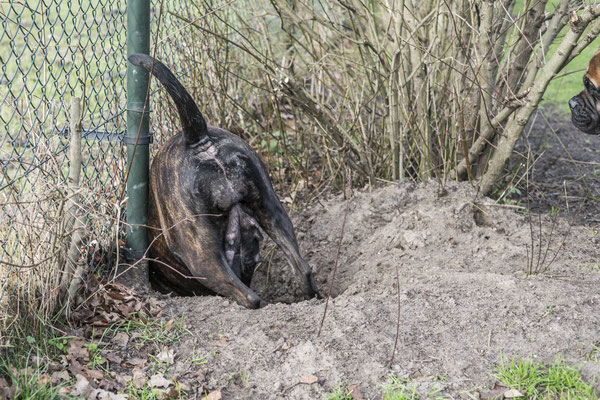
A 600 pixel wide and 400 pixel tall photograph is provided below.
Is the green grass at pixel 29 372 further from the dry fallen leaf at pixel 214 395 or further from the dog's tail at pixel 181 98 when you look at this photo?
the dog's tail at pixel 181 98

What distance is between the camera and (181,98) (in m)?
3.60

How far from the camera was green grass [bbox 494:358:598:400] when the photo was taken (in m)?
2.87

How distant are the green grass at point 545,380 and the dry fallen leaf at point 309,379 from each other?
0.84 metres

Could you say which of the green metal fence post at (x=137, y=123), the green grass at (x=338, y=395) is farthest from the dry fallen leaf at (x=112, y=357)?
the green grass at (x=338, y=395)

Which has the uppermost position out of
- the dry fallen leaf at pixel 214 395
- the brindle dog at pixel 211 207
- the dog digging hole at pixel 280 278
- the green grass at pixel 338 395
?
the brindle dog at pixel 211 207

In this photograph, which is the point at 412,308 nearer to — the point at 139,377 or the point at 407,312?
the point at 407,312

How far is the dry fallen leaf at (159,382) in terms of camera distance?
9.98 feet

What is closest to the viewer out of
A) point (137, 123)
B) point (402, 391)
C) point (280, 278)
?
point (402, 391)

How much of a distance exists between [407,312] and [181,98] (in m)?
1.71

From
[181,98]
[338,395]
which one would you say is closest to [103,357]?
[338,395]

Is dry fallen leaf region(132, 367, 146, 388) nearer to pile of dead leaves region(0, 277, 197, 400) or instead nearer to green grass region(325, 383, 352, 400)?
pile of dead leaves region(0, 277, 197, 400)

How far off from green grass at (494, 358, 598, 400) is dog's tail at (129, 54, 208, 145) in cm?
209

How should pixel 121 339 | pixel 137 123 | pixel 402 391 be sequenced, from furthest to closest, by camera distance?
pixel 137 123 → pixel 121 339 → pixel 402 391

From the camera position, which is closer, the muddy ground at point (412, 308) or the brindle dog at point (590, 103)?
the muddy ground at point (412, 308)
